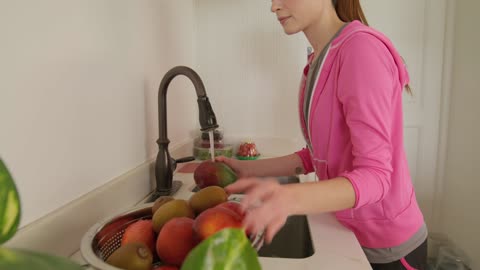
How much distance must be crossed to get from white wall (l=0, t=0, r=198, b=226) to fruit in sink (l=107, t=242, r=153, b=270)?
→ 8.1 inches

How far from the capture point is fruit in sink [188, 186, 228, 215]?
2.03 ft

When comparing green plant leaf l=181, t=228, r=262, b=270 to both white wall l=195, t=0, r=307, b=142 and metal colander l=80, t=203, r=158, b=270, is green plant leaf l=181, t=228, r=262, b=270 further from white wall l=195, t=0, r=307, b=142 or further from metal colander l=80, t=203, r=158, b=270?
white wall l=195, t=0, r=307, b=142

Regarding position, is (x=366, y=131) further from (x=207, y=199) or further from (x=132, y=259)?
(x=132, y=259)

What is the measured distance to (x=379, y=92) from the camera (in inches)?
26.0

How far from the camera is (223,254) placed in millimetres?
237

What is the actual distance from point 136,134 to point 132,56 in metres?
0.20

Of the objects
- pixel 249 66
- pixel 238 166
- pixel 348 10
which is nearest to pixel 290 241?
pixel 238 166

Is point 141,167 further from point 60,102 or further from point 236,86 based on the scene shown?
point 236,86

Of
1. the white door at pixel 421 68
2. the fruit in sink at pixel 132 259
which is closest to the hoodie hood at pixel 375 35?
the fruit in sink at pixel 132 259

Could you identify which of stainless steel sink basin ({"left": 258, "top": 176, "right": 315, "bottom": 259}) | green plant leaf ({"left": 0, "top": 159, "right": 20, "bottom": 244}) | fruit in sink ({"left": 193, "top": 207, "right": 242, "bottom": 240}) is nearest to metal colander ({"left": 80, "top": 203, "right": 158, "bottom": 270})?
fruit in sink ({"left": 193, "top": 207, "right": 242, "bottom": 240})

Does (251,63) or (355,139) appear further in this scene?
(251,63)

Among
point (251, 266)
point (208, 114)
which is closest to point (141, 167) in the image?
point (208, 114)

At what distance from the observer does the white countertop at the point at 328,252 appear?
1.88ft

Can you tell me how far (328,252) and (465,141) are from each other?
144 centimetres
